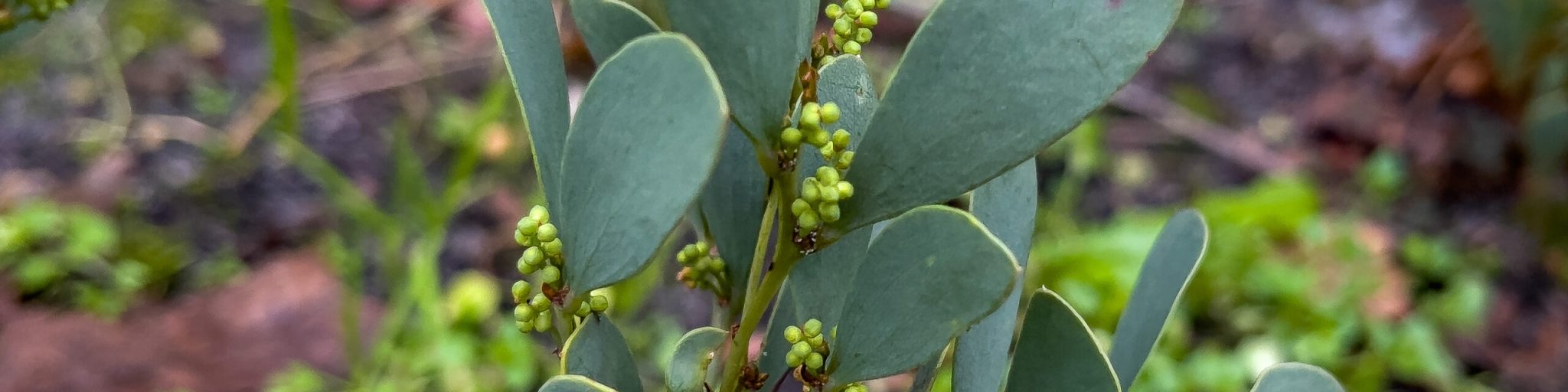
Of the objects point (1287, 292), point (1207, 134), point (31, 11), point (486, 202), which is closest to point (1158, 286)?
point (31, 11)

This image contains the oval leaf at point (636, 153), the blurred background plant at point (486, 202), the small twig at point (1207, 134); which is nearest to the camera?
the oval leaf at point (636, 153)

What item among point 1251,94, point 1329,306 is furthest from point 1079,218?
point 1251,94

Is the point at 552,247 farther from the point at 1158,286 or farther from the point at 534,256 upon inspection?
the point at 1158,286

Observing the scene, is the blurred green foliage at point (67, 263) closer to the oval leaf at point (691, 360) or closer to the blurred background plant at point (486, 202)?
the blurred background plant at point (486, 202)

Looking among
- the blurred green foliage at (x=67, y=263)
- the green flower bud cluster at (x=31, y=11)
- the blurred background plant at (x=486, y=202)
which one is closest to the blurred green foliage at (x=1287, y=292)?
the blurred background plant at (x=486, y=202)

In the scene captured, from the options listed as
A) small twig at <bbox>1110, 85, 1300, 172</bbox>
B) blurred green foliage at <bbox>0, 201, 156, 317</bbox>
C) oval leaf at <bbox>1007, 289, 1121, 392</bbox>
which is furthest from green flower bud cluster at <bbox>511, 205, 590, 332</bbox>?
small twig at <bbox>1110, 85, 1300, 172</bbox>

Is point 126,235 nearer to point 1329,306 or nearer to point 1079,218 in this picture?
point 1079,218
